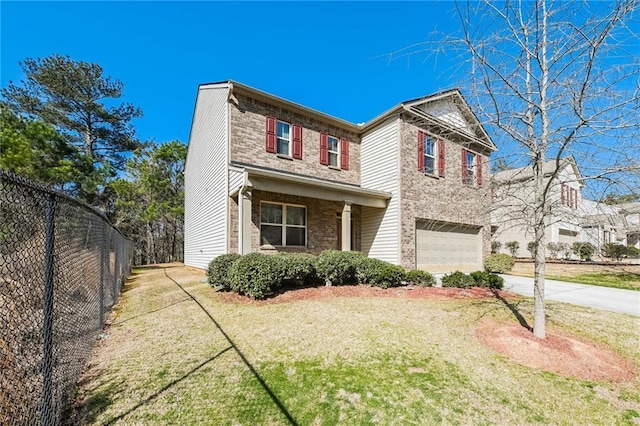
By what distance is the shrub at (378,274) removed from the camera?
8336mm

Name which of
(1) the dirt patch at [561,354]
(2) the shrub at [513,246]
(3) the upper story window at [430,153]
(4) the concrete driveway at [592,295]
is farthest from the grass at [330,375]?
(2) the shrub at [513,246]

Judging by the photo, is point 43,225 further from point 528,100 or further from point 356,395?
point 528,100

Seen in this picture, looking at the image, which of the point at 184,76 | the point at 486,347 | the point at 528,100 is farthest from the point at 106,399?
the point at 184,76

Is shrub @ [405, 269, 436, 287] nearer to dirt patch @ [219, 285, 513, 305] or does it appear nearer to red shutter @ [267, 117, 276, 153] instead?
dirt patch @ [219, 285, 513, 305]

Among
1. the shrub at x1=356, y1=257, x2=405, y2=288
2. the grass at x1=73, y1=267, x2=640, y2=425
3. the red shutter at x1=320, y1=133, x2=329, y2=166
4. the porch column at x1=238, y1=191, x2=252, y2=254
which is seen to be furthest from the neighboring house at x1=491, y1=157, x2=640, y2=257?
the red shutter at x1=320, y1=133, x2=329, y2=166

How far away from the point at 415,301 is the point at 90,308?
6225 millimetres

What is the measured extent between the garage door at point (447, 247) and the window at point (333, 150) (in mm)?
4338

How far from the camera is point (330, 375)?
3.35 metres

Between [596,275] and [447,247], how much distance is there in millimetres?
6898

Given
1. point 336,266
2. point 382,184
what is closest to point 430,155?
point 382,184

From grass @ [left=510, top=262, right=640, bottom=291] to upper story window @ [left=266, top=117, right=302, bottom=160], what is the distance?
11476 millimetres

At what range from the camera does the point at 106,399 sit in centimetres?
288

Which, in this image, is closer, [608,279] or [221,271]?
[221,271]

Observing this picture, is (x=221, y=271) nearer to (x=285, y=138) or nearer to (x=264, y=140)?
(x=264, y=140)
